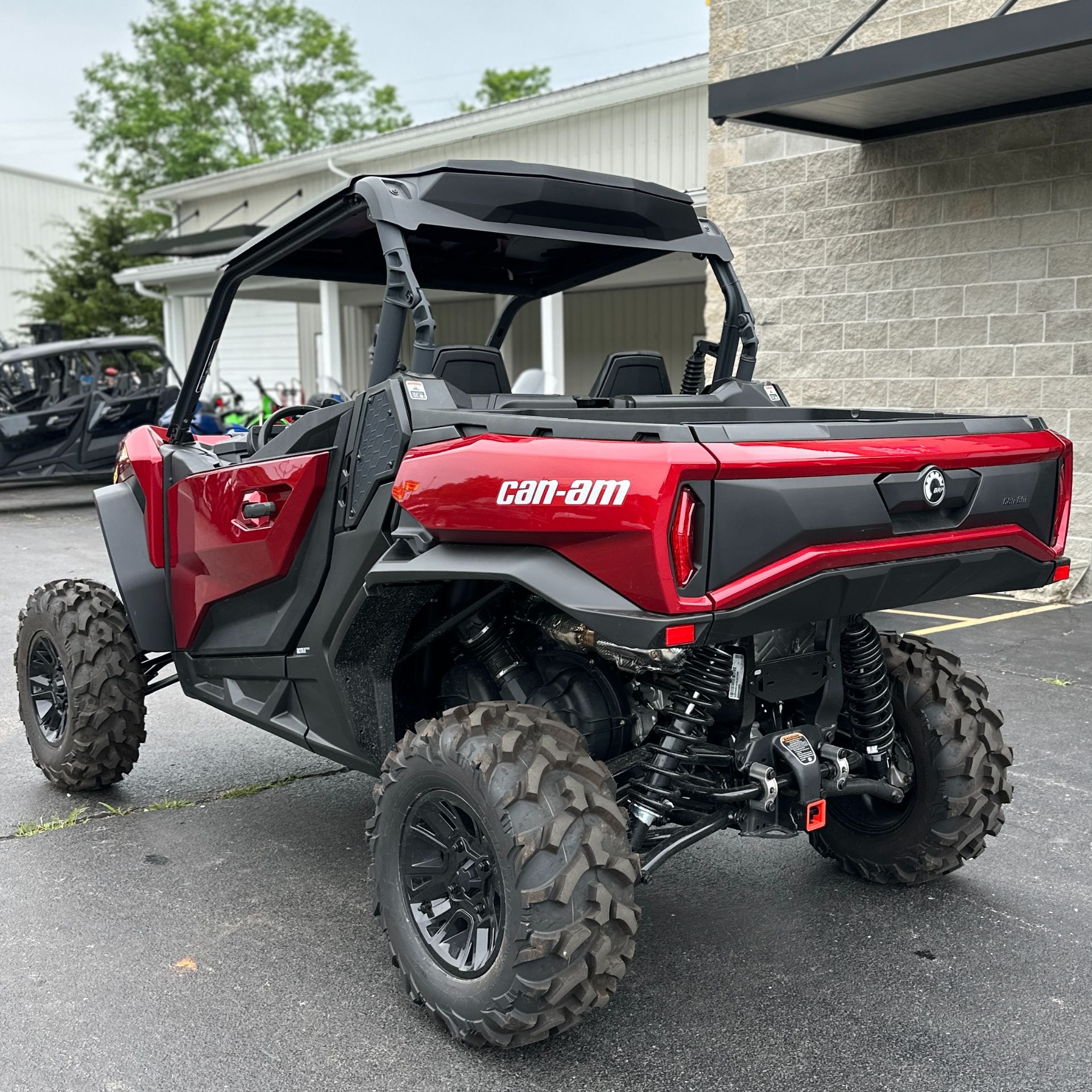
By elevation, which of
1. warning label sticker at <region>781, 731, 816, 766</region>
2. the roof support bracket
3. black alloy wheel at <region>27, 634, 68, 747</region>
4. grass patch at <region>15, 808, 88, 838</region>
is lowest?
grass patch at <region>15, 808, 88, 838</region>

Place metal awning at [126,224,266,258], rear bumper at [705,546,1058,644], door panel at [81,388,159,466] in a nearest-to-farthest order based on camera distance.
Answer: rear bumper at [705,546,1058,644], door panel at [81,388,159,466], metal awning at [126,224,266,258]

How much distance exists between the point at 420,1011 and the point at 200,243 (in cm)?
2513

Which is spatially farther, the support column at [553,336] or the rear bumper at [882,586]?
the support column at [553,336]

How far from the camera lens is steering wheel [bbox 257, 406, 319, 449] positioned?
431cm

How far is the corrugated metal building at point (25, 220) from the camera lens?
149ft

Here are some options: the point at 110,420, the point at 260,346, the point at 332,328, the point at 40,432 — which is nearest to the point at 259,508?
the point at 40,432

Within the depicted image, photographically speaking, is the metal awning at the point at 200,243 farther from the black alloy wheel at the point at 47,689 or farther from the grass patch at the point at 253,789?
the grass patch at the point at 253,789

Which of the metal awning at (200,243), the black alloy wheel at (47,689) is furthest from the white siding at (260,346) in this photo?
the black alloy wheel at (47,689)

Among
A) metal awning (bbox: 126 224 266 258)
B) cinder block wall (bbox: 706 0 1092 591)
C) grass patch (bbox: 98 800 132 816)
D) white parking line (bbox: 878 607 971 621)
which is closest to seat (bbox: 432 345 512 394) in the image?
grass patch (bbox: 98 800 132 816)

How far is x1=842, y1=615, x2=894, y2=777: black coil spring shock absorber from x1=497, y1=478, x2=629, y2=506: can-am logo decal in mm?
1107

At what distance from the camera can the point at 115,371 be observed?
16.5 meters

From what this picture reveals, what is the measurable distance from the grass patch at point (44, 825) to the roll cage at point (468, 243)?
4.80 feet

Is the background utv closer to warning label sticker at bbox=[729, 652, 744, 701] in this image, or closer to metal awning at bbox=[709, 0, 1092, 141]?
warning label sticker at bbox=[729, 652, 744, 701]

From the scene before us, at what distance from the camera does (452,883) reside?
305cm
